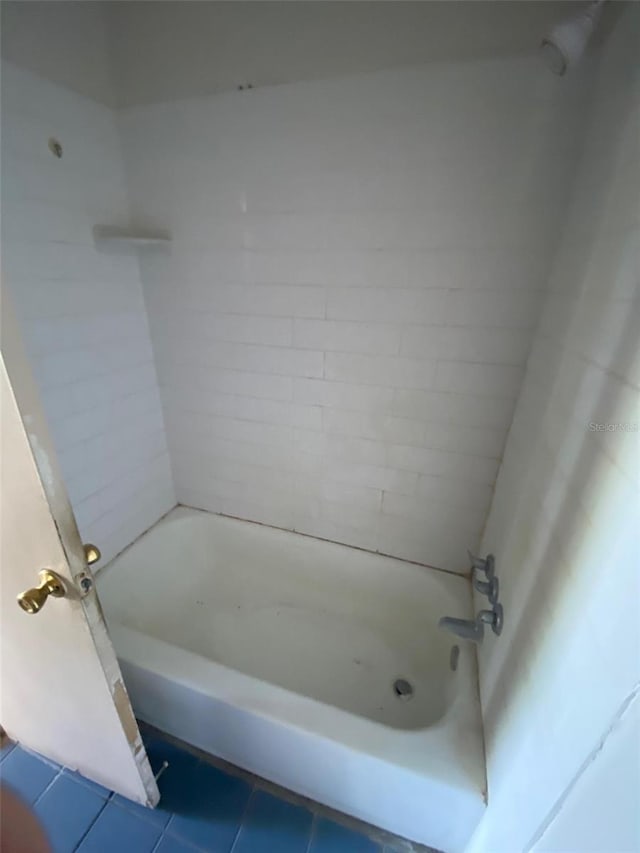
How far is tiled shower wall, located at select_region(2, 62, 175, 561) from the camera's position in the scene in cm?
98

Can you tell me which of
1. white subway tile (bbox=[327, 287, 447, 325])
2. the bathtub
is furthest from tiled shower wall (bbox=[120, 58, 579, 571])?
the bathtub

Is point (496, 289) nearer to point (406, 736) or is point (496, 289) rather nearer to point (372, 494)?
point (372, 494)

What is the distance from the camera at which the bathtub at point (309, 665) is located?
0.92 metres

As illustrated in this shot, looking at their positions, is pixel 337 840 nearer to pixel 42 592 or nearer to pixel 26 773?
pixel 26 773

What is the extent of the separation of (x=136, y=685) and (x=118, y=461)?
2.52 feet

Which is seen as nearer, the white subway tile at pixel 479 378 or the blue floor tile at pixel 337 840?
the blue floor tile at pixel 337 840

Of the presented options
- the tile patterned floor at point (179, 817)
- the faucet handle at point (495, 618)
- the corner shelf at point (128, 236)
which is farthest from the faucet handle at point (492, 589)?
the corner shelf at point (128, 236)

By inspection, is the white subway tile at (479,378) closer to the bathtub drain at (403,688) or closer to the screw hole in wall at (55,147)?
the bathtub drain at (403,688)

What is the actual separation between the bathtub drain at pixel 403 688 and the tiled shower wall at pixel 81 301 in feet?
4.02

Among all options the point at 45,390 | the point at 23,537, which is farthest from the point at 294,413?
the point at 23,537

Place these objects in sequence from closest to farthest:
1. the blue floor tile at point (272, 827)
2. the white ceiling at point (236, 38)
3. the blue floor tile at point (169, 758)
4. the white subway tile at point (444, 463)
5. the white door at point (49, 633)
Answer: the white door at point (49, 633)
the white ceiling at point (236, 38)
the blue floor tile at point (272, 827)
the blue floor tile at point (169, 758)
the white subway tile at point (444, 463)

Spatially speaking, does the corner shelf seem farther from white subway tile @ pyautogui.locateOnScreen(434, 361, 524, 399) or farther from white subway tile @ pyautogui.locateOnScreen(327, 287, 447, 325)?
white subway tile @ pyautogui.locateOnScreen(434, 361, 524, 399)

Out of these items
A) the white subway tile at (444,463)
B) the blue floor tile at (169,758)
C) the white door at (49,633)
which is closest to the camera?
the white door at (49,633)

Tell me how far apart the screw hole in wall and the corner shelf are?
19 cm
